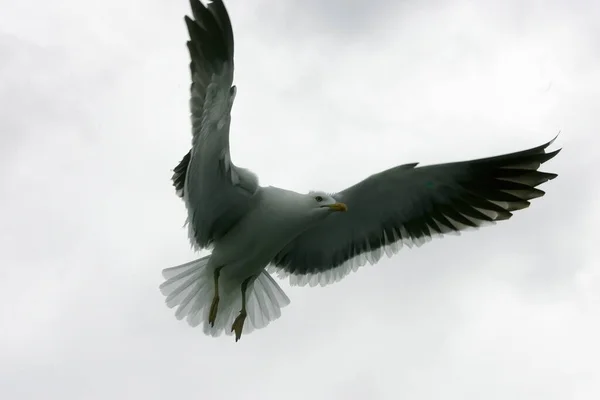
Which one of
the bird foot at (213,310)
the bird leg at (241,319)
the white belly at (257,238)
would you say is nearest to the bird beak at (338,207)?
the white belly at (257,238)

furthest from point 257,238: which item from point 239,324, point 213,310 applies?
point 239,324

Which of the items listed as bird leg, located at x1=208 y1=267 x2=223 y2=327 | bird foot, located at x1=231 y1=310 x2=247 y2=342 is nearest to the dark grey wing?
bird foot, located at x1=231 y1=310 x2=247 y2=342

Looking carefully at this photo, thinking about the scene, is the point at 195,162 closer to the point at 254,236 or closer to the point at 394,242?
the point at 254,236

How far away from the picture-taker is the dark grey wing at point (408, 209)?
936 centimetres

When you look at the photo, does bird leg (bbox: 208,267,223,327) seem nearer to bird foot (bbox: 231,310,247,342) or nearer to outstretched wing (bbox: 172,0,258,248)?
bird foot (bbox: 231,310,247,342)

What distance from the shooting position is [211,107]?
7.98m

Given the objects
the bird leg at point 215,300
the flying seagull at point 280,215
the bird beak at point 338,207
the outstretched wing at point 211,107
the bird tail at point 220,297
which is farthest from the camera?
the bird tail at point 220,297

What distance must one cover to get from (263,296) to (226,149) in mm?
2176

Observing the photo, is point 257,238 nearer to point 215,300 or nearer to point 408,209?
point 215,300

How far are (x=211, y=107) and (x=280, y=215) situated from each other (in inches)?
55.6

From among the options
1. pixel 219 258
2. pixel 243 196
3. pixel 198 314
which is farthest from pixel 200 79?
pixel 198 314

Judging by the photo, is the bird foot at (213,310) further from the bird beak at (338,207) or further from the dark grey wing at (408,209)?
the bird beak at (338,207)

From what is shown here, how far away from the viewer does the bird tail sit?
9.56 metres

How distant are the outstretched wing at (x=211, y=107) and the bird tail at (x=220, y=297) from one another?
950 millimetres
